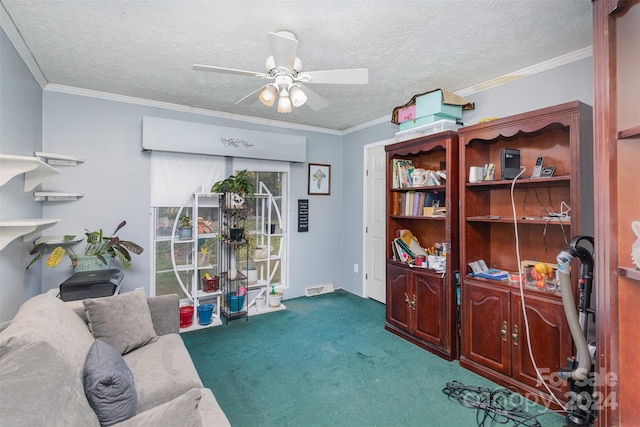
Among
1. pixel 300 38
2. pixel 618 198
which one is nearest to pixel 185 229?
pixel 300 38

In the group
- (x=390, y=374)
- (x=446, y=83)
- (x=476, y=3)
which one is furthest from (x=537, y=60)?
(x=390, y=374)

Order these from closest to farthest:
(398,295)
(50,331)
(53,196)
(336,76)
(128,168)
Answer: (50,331) → (336,76) → (53,196) → (398,295) → (128,168)

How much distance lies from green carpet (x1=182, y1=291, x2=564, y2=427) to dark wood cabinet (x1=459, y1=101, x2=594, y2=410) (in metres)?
0.25

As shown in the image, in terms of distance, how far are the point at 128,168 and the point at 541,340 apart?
4033 millimetres

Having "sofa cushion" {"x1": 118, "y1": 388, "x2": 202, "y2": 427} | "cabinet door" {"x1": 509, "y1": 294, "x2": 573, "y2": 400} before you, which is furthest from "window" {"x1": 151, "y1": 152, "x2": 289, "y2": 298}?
"cabinet door" {"x1": 509, "y1": 294, "x2": 573, "y2": 400}

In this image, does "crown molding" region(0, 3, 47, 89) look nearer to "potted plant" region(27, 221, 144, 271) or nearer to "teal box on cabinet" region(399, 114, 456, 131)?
"potted plant" region(27, 221, 144, 271)

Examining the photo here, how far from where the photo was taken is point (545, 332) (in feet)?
6.91

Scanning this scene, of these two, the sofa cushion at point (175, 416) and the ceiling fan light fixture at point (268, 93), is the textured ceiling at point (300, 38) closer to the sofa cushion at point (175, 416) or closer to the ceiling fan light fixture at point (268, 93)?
the ceiling fan light fixture at point (268, 93)

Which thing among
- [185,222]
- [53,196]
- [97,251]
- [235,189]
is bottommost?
[97,251]

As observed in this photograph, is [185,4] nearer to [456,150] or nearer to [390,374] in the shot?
[456,150]

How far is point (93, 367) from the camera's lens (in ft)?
4.22

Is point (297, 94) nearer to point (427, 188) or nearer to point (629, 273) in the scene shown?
point (427, 188)

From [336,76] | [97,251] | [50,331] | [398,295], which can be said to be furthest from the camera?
[398,295]

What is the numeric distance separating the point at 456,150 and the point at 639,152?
143cm
